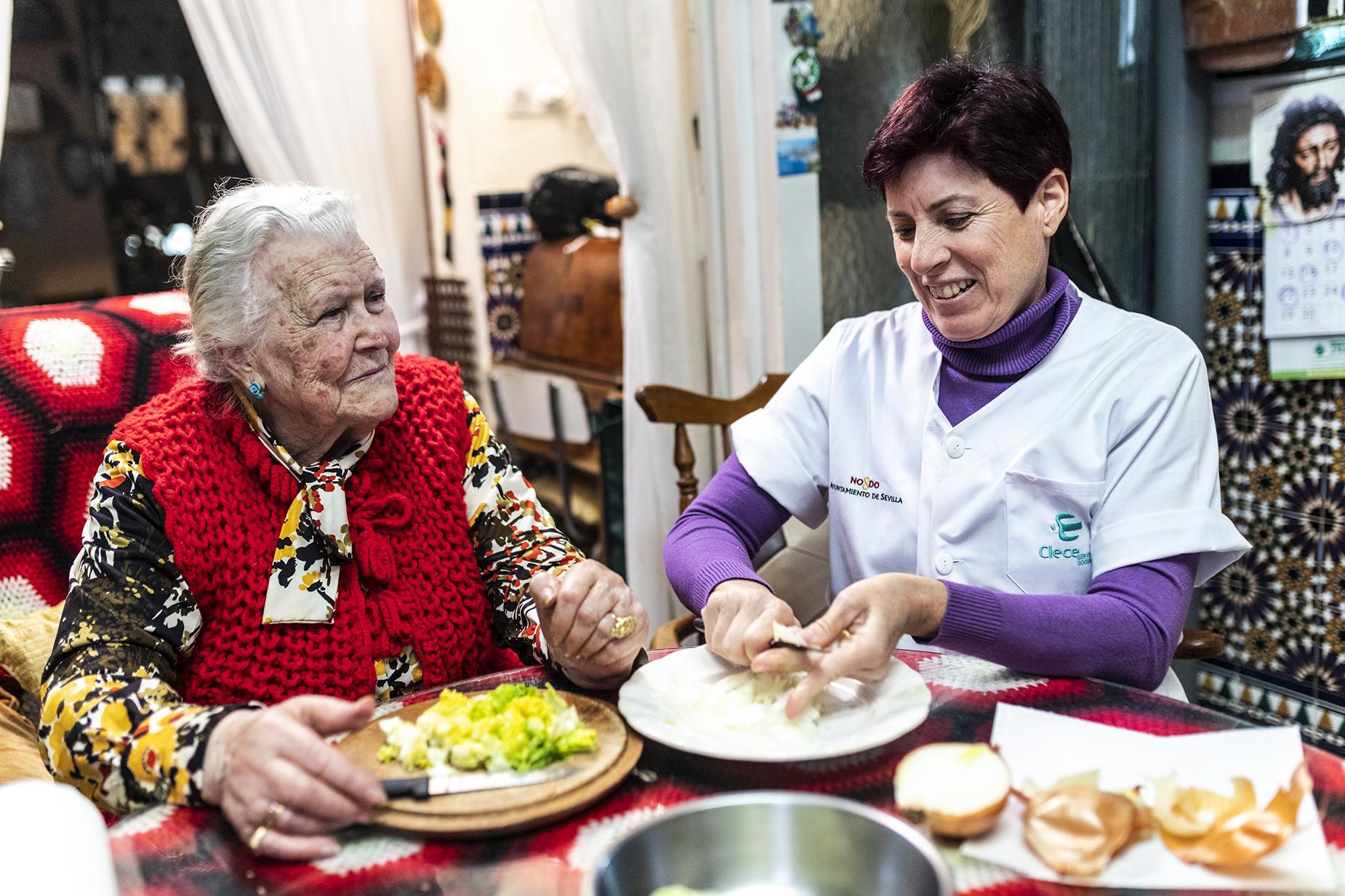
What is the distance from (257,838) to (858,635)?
63cm

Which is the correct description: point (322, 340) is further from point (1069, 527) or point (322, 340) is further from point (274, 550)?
point (1069, 527)

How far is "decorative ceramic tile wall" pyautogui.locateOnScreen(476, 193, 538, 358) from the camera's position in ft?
14.7

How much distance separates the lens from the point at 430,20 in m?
4.50

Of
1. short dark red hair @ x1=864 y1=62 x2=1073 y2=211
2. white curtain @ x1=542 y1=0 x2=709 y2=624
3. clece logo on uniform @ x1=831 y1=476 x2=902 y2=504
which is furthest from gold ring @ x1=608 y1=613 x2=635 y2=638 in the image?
white curtain @ x1=542 y1=0 x2=709 y2=624

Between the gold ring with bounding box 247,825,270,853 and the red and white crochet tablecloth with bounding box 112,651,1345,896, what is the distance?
0.04ft

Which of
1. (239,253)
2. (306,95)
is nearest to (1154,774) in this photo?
(239,253)

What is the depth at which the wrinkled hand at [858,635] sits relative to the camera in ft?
3.89

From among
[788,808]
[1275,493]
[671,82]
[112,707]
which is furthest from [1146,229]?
[112,707]

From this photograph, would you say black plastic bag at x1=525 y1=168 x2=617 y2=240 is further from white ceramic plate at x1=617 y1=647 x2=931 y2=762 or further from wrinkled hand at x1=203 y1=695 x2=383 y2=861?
wrinkled hand at x1=203 y1=695 x2=383 y2=861

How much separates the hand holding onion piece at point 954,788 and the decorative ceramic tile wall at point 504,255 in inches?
143

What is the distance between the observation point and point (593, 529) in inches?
169

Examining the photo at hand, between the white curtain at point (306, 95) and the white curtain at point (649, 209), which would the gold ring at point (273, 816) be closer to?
the white curtain at point (649, 209)

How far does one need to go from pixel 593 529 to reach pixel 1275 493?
2.43 meters

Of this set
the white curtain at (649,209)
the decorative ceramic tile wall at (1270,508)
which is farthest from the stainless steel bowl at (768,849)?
the white curtain at (649,209)
